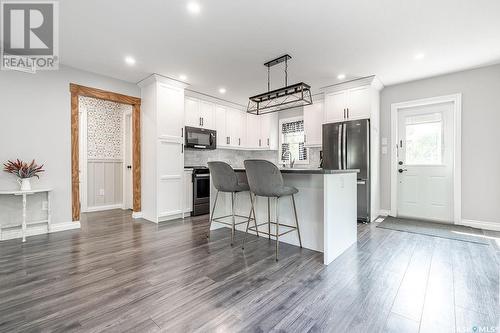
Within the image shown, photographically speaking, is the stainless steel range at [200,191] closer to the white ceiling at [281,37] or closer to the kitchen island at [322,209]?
the kitchen island at [322,209]

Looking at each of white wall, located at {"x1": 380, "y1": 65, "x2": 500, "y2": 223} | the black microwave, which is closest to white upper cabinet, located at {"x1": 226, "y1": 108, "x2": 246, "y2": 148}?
the black microwave

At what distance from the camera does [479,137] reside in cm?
357

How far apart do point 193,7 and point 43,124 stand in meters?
2.81

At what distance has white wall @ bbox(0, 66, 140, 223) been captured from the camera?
9.96ft

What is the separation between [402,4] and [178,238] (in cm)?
355

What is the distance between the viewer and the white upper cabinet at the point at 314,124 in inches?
191

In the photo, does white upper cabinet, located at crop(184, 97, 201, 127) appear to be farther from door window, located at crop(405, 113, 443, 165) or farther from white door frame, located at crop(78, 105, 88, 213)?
door window, located at crop(405, 113, 443, 165)

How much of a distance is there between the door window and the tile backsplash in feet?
5.54

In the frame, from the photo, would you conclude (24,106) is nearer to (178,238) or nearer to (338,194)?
(178,238)

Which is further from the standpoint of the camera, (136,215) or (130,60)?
(136,215)

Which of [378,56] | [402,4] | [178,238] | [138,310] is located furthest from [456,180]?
[138,310]

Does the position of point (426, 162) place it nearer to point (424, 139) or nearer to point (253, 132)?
point (424, 139)

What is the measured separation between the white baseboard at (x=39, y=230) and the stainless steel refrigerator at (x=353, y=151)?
437 cm
